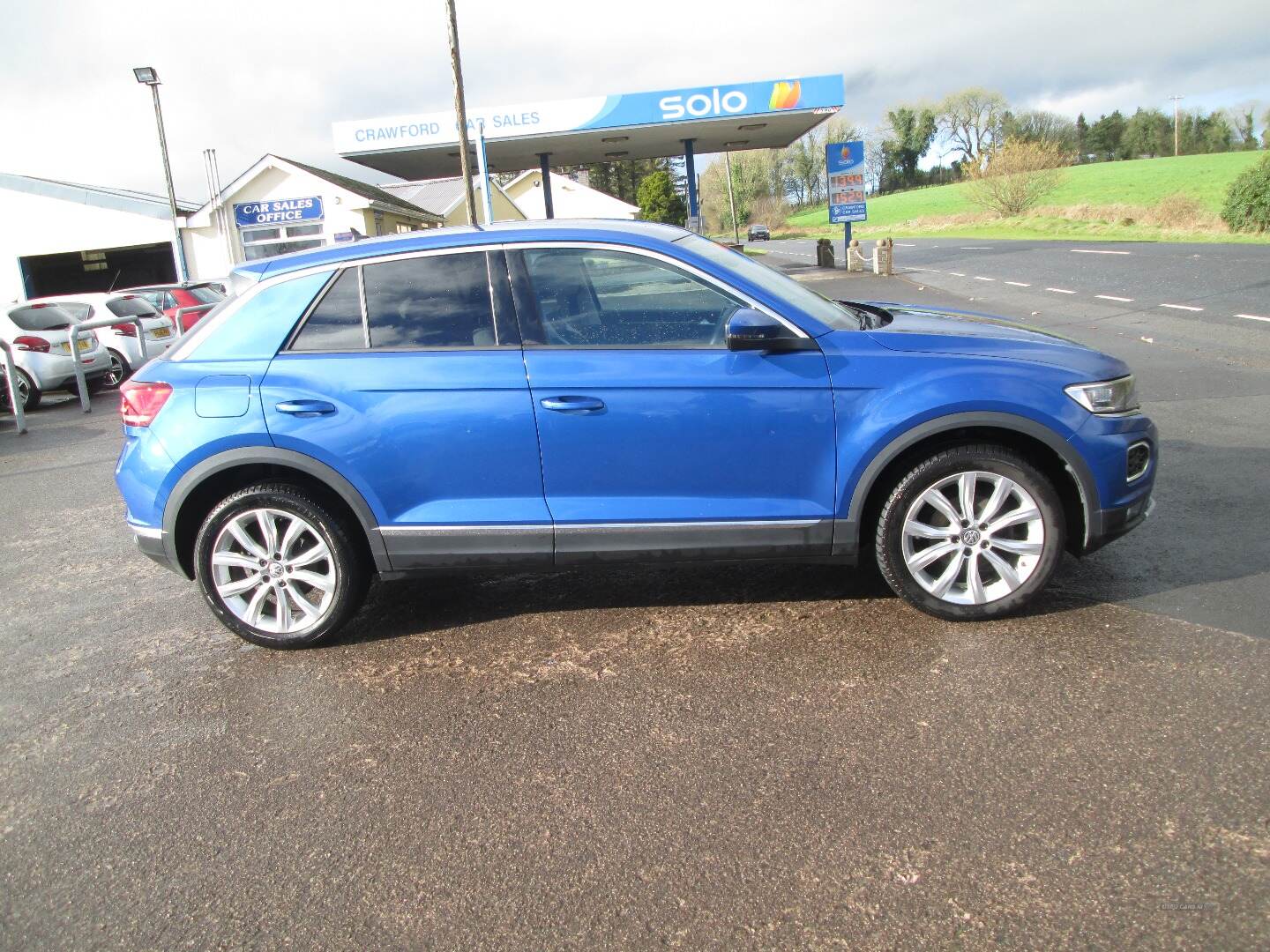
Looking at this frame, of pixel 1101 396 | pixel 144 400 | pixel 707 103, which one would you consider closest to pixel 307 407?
pixel 144 400

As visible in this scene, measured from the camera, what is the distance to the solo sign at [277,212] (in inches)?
1340

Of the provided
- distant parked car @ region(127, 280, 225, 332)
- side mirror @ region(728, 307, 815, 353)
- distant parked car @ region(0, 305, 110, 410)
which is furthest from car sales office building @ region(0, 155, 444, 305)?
side mirror @ region(728, 307, 815, 353)

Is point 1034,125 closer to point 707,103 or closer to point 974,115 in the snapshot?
point 974,115

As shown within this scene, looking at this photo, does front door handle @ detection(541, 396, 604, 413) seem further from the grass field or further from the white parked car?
the grass field

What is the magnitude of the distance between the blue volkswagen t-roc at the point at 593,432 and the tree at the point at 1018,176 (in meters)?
46.4

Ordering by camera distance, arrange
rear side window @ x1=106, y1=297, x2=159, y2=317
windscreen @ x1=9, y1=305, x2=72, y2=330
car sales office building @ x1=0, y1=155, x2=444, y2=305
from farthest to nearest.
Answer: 1. car sales office building @ x1=0, y1=155, x2=444, y2=305
2. rear side window @ x1=106, y1=297, x2=159, y2=317
3. windscreen @ x1=9, y1=305, x2=72, y2=330

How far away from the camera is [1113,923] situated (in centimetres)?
232

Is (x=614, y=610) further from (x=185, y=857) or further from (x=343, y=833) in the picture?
(x=185, y=857)

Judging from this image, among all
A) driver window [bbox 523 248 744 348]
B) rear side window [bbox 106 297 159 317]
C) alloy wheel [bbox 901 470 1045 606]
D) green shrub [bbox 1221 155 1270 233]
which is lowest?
alloy wheel [bbox 901 470 1045 606]

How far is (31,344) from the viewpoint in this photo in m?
14.6

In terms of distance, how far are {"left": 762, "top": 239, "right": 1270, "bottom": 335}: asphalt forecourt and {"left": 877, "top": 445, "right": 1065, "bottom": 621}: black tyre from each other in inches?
370

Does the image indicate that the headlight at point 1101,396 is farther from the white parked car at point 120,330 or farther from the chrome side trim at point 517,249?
the white parked car at point 120,330

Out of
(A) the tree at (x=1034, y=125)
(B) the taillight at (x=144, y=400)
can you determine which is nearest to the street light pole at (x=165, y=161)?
(B) the taillight at (x=144, y=400)

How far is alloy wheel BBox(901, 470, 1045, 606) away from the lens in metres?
3.96
